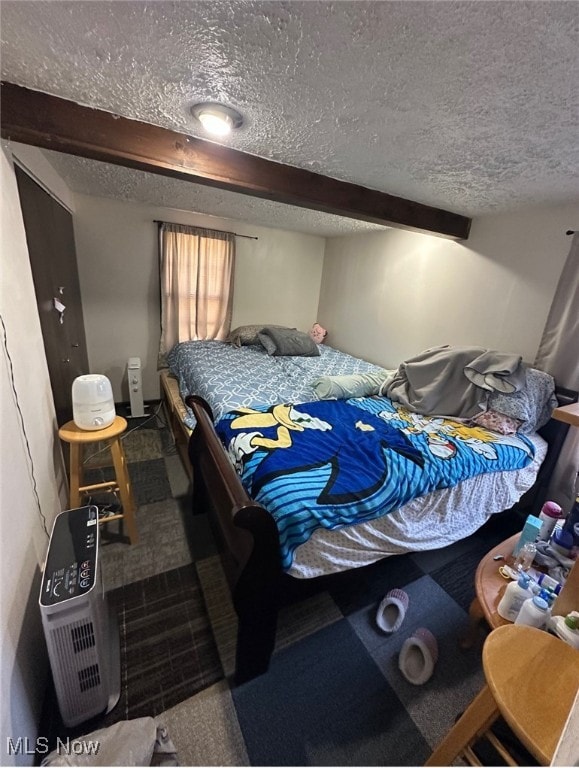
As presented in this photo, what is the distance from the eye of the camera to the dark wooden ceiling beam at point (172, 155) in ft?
3.84

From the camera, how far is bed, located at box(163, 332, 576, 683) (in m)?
1.12

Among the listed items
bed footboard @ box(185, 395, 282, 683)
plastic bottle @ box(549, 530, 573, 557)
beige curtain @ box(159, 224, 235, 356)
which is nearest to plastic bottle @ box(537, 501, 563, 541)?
plastic bottle @ box(549, 530, 573, 557)

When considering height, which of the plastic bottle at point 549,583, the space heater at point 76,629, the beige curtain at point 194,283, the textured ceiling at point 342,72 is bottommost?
the space heater at point 76,629

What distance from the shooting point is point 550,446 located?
6.56 ft

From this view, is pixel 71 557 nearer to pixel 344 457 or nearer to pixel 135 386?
pixel 344 457

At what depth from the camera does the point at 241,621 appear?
1.12m

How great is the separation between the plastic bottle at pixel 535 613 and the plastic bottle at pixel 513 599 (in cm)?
8

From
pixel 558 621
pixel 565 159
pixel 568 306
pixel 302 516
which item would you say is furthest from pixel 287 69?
pixel 568 306

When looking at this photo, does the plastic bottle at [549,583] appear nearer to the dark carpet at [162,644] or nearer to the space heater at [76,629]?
the dark carpet at [162,644]

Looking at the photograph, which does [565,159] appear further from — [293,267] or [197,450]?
[293,267]

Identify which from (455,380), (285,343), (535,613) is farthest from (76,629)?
(285,343)

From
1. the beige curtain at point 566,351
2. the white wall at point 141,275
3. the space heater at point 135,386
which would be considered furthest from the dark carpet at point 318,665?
the white wall at point 141,275

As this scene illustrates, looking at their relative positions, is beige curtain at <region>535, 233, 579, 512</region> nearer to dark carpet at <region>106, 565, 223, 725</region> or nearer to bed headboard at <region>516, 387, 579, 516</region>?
bed headboard at <region>516, 387, 579, 516</region>

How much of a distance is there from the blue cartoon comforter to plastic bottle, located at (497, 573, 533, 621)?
44cm
